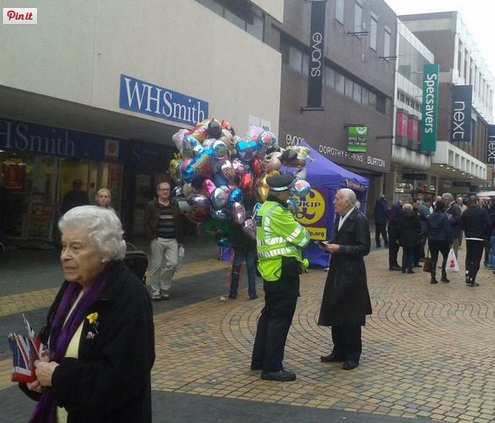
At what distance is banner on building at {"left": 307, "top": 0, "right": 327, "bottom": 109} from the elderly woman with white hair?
20.6m

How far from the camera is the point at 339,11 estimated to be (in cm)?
2597

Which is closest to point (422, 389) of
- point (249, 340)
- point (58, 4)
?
point (249, 340)

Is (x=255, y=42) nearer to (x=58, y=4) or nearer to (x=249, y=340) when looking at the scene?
(x=58, y=4)

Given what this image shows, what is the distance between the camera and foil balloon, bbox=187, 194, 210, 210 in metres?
8.88

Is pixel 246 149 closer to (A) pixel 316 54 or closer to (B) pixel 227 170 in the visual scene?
(B) pixel 227 170

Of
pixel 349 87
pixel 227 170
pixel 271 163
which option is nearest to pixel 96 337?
pixel 227 170

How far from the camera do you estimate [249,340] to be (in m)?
7.01

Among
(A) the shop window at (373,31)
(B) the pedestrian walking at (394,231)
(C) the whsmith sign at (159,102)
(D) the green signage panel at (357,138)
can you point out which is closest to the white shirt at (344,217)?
(C) the whsmith sign at (159,102)

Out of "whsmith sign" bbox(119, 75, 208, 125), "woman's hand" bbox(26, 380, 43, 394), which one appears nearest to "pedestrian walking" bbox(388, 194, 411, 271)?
"whsmith sign" bbox(119, 75, 208, 125)

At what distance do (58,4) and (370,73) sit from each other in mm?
22515

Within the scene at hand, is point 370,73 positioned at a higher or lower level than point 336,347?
higher

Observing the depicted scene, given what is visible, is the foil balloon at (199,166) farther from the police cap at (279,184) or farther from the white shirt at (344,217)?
the police cap at (279,184)

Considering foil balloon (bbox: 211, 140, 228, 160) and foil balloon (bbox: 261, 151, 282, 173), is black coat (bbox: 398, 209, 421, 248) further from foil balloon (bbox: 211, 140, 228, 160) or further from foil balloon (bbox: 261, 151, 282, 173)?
foil balloon (bbox: 211, 140, 228, 160)

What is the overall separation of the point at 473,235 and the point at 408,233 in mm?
1527
